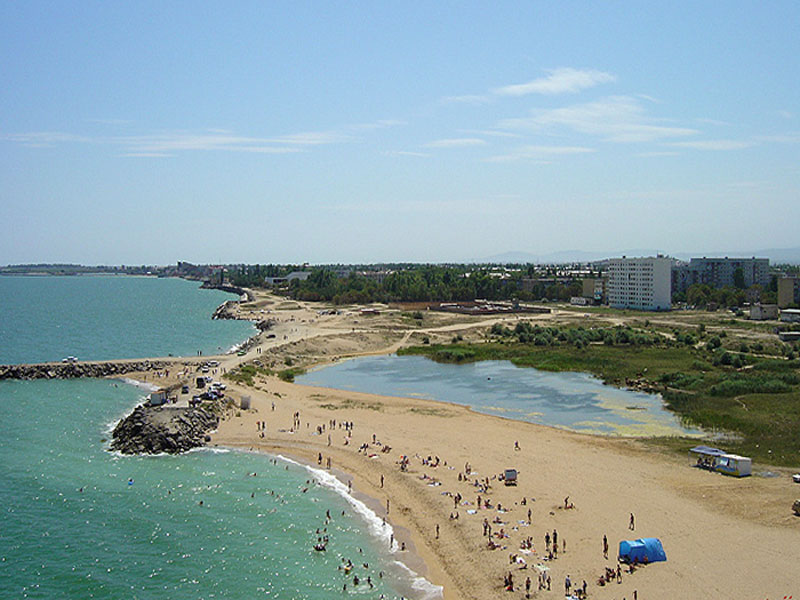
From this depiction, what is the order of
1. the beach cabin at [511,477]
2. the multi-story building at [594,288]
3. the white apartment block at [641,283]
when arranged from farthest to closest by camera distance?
1. the multi-story building at [594,288]
2. the white apartment block at [641,283]
3. the beach cabin at [511,477]

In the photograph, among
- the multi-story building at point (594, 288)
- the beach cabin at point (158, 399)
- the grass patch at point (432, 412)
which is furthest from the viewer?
the multi-story building at point (594, 288)

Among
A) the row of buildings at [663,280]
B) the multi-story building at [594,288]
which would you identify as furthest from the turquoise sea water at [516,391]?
the multi-story building at [594,288]

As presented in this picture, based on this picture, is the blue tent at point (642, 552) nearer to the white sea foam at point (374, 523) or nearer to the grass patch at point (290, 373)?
the white sea foam at point (374, 523)

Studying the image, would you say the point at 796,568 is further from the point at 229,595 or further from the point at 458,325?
the point at 458,325

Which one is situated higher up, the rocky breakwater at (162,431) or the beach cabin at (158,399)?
the beach cabin at (158,399)

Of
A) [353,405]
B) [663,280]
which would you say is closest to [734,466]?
[353,405]

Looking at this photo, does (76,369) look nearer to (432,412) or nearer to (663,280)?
(432,412)

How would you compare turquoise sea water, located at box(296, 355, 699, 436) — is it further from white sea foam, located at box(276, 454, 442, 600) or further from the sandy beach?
white sea foam, located at box(276, 454, 442, 600)
